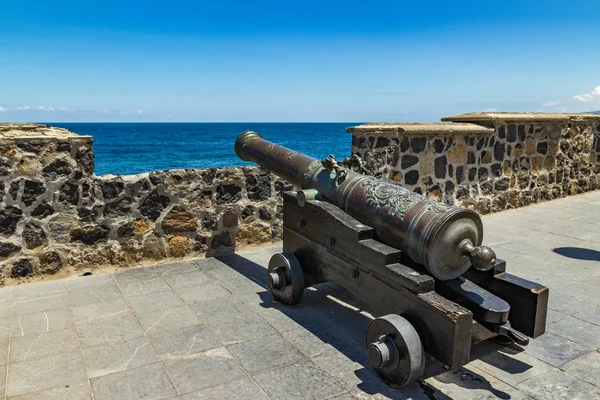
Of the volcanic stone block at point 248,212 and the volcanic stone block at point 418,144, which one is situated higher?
the volcanic stone block at point 418,144

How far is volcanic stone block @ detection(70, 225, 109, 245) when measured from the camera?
477 centimetres

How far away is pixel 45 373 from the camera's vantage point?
2957mm

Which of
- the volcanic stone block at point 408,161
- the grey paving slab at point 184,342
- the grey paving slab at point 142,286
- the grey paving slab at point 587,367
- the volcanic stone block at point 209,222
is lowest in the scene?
the grey paving slab at point 142,286

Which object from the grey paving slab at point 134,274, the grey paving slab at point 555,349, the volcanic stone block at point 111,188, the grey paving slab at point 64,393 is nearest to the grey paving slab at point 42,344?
the grey paving slab at point 64,393

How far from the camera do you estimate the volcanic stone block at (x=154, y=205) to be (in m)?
5.07

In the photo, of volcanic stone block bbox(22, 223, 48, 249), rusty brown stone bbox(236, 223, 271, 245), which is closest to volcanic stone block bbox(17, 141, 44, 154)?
volcanic stone block bbox(22, 223, 48, 249)

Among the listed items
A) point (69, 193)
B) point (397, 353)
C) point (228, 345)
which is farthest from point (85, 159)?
point (397, 353)

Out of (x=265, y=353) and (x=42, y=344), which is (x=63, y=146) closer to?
(x=42, y=344)

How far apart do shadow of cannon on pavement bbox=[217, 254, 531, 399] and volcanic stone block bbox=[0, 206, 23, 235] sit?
2.12m

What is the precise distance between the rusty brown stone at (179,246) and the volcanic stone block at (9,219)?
1.41 m

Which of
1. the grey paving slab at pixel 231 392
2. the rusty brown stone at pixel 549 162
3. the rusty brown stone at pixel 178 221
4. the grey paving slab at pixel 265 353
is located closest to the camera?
the grey paving slab at pixel 231 392

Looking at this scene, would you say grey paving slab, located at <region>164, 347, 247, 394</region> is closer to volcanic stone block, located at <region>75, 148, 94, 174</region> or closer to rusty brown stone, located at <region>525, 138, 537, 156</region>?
volcanic stone block, located at <region>75, 148, 94, 174</region>

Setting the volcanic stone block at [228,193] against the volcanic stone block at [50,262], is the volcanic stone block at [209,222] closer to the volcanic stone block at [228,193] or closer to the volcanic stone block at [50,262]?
the volcanic stone block at [228,193]

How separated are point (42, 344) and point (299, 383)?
5.76 feet
